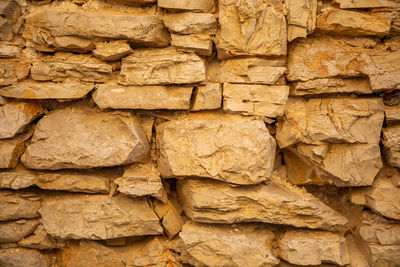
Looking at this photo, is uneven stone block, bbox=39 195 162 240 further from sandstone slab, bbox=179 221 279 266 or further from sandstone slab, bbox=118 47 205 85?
sandstone slab, bbox=118 47 205 85

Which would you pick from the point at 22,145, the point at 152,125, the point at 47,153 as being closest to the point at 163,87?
the point at 152,125

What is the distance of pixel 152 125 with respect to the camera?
108 inches

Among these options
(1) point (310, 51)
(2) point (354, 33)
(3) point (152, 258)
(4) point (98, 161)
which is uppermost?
(2) point (354, 33)

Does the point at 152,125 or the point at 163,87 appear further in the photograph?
the point at 152,125

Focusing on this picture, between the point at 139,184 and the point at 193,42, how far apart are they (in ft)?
4.36

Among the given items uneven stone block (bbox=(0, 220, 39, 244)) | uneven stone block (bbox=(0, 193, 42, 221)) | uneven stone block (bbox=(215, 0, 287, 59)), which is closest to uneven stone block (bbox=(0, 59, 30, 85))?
uneven stone block (bbox=(0, 193, 42, 221))

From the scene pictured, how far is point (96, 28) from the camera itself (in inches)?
98.8

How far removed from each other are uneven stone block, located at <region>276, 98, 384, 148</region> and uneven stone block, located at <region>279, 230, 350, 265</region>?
852 millimetres

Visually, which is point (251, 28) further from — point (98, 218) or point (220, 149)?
point (98, 218)

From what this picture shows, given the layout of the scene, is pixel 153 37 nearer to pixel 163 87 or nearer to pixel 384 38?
pixel 163 87

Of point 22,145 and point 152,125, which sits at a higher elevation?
point 152,125

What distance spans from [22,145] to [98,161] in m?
0.78

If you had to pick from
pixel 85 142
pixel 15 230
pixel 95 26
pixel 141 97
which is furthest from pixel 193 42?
pixel 15 230

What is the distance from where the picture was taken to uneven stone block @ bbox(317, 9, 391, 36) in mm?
2430
